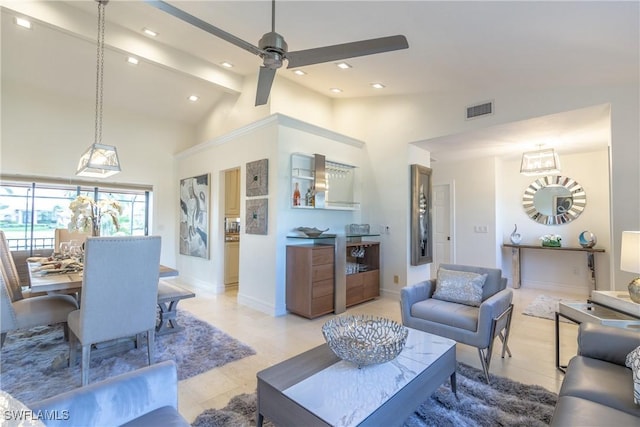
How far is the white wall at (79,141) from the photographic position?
4645 mm

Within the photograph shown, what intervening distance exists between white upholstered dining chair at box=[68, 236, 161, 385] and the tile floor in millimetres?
662

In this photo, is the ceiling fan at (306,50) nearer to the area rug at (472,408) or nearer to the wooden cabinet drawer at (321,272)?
the area rug at (472,408)

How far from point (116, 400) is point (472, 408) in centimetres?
201

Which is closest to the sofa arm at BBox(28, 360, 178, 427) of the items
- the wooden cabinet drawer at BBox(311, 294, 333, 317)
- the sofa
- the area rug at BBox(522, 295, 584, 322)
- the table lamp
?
the sofa

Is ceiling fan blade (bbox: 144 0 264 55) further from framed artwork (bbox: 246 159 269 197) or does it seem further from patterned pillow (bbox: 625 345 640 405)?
patterned pillow (bbox: 625 345 640 405)

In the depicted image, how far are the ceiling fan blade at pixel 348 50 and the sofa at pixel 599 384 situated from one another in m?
2.05

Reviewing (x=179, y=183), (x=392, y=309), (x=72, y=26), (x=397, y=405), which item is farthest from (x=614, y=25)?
(x=179, y=183)

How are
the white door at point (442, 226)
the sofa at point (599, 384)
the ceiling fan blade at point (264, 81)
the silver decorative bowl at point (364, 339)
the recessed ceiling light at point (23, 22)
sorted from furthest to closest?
the white door at point (442, 226) < the recessed ceiling light at point (23, 22) < the ceiling fan blade at point (264, 81) < the silver decorative bowl at point (364, 339) < the sofa at point (599, 384)

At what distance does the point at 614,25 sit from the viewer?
2.22 m

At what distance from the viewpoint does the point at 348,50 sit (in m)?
1.92

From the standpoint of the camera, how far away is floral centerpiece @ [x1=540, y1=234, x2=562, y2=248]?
5090 mm

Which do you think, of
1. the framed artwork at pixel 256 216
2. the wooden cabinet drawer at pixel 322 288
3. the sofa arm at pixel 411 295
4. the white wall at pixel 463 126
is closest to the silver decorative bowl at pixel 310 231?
the framed artwork at pixel 256 216

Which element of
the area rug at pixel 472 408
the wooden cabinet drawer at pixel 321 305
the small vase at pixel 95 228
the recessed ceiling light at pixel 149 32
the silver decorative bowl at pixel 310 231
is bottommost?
the area rug at pixel 472 408

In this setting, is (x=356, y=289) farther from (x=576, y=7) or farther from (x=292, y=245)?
(x=576, y=7)
